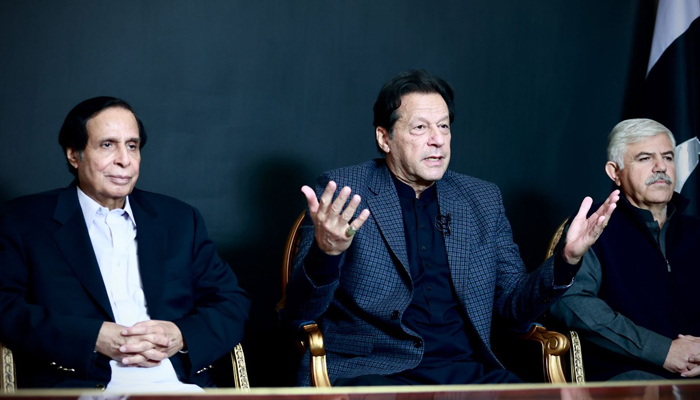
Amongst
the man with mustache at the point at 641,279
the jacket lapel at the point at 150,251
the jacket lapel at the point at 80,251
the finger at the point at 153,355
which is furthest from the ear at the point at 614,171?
the jacket lapel at the point at 80,251

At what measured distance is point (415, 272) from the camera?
108 inches

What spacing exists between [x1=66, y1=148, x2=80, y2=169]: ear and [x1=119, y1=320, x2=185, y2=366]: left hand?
630 millimetres

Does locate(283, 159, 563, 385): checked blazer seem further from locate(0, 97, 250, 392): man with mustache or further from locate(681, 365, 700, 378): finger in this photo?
locate(681, 365, 700, 378): finger

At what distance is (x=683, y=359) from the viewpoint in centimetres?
271

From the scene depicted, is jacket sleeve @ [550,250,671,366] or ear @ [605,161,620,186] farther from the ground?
ear @ [605,161,620,186]

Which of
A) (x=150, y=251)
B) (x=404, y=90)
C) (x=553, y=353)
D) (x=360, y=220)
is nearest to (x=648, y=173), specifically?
(x=553, y=353)

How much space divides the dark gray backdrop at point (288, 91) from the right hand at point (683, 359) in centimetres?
132

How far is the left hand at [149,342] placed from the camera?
2.27 m

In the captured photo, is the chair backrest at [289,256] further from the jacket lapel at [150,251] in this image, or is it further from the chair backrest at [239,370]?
the jacket lapel at [150,251]

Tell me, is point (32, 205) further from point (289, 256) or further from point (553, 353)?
point (553, 353)

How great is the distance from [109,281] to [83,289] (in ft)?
0.30

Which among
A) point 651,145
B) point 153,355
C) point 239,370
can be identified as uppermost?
point 651,145

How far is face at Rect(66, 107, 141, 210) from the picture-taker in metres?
2.48

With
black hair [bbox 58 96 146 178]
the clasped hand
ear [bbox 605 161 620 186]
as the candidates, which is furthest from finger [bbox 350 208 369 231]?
ear [bbox 605 161 620 186]
